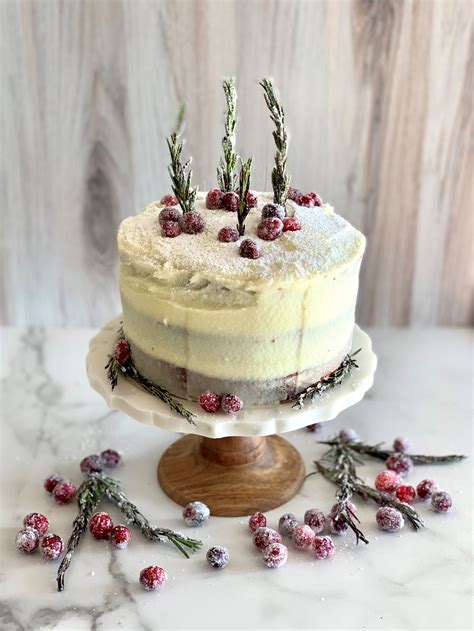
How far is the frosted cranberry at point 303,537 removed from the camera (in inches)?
41.5

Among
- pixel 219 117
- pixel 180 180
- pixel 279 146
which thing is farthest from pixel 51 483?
pixel 219 117

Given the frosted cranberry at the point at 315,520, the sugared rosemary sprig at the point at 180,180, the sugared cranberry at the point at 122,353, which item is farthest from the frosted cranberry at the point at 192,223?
the frosted cranberry at the point at 315,520

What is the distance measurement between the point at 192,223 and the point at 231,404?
0.25m

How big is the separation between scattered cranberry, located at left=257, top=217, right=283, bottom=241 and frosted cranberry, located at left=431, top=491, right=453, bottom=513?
452 mm

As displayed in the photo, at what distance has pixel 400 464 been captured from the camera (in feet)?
4.00

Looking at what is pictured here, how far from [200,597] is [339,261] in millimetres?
465

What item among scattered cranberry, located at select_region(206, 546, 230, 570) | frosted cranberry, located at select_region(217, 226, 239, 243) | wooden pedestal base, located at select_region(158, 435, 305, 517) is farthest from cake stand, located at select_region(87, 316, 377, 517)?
frosted cranberry, located at select_region(217, 226, 239, 243)

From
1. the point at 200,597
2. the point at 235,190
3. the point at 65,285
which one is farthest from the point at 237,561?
the point at 65,285

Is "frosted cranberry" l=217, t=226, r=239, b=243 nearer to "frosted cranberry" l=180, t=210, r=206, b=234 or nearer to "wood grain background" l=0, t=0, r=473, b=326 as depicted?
"frosted cranberry" l=180, t=210, r=206, b=234

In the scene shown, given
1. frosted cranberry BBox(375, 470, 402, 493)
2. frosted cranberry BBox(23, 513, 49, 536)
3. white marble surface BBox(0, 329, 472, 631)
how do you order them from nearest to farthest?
1. white marble surface BBox(0, 329, 472, 631)
2. frosted cranberry BBox(23, 513, 49, 536)
3. frosted cranberry BBox(375, 470, 402, 493)

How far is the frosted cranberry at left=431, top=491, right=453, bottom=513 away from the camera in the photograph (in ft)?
3.70

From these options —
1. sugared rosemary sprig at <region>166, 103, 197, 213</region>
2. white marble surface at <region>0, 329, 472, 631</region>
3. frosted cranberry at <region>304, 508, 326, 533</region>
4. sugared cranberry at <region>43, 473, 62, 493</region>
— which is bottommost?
white marble surface at <region>0, 329, 472, 631</region>

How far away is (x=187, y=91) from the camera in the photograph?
1501 mm

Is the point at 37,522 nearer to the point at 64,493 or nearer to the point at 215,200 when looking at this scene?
the point at 64,493
